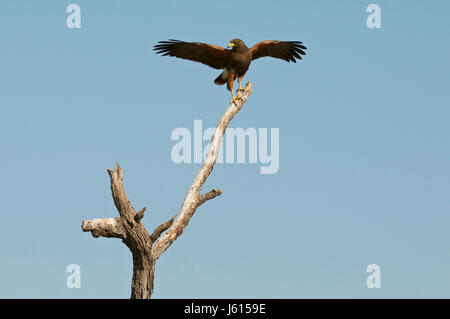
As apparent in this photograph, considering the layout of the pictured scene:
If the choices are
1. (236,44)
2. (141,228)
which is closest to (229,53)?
(236,44)

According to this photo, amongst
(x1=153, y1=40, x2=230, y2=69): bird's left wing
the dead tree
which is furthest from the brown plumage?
the dead tree

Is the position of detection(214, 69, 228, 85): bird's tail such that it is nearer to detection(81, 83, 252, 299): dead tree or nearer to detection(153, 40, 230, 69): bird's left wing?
detection(153, 40, 230, 69): bird's left wing

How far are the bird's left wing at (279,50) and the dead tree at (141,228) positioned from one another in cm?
317

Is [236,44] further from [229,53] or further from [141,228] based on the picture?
[141,228]

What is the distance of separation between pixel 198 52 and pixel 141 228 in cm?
438

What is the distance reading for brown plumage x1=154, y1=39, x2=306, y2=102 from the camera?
11.6m

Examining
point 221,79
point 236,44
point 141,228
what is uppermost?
point 236,44

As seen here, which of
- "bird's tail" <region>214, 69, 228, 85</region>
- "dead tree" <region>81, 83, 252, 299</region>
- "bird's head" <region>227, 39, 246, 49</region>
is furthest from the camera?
"bird's tail" <region>214, 69, 228, 85</region>

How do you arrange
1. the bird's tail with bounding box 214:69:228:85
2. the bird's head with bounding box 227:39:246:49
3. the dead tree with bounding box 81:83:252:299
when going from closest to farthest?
the dead tree with bounding box 81:83:252:299, the bird's head with bounding box 227:39:246:49, the bird's tail with bounding box 214:69:228:85

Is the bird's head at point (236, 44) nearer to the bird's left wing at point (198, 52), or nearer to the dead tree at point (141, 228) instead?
the bird's left wing at point (198, 52)

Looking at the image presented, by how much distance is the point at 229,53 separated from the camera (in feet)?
38.6
